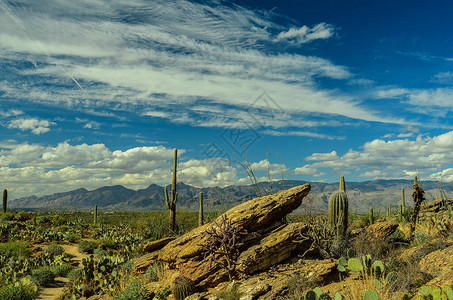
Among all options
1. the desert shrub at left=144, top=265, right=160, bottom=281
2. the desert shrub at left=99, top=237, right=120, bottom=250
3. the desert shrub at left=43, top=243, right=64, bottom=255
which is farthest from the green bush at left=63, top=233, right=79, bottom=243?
the desert shrub at left=144, top=265, right=160, bottom=281

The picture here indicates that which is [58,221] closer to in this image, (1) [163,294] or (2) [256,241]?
(1) [163,294]

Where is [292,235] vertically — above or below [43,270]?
above

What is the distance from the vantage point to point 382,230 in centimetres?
Result: 1168

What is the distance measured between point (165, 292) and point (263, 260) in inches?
107

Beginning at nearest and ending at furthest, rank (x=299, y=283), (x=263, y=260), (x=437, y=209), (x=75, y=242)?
(x=299, y=283) < (x=263, y=260) < (x=437, y=209) < (x=75, y=242)

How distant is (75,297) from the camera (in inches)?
459

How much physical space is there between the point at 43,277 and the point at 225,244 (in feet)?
31.8

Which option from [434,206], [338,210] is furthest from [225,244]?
[434,206]

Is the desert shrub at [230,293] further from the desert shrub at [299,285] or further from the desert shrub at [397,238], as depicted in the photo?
the desert shrub at [397,238]

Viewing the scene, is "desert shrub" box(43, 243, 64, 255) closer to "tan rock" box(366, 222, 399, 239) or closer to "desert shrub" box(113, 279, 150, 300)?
"desert shrub" box(113, 279, 150, 300)

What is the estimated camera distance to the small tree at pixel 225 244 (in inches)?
335

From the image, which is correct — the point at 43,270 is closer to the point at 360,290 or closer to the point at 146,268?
the point at 146,268

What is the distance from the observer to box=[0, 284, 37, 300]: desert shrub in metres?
11.0

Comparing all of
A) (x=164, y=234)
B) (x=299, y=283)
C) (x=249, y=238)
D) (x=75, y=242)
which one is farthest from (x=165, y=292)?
(x=75, y=242)
